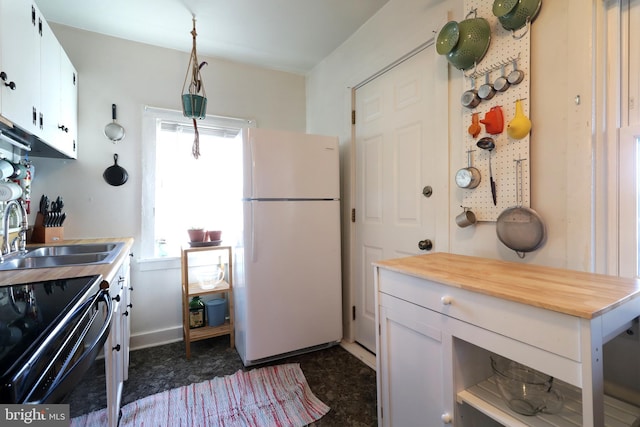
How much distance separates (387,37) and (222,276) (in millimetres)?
2273

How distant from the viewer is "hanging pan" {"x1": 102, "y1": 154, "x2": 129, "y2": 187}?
228cm

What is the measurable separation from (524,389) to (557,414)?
108mm

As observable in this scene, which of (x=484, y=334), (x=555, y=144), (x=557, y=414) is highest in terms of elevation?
(x=555, y=144)

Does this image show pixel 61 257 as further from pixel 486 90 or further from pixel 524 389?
pixel 486 90

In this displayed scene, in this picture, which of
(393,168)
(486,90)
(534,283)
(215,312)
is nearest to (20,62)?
(215,312)

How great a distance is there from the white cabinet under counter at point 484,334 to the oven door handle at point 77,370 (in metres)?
1.01

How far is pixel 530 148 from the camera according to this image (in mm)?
1242

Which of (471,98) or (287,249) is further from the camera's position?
(287,249)

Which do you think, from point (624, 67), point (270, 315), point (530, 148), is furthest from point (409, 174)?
point (270, 315)

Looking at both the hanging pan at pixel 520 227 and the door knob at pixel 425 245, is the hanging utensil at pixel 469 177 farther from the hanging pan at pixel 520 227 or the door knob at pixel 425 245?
the door knob at pixel 425 245

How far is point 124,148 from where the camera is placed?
235cm

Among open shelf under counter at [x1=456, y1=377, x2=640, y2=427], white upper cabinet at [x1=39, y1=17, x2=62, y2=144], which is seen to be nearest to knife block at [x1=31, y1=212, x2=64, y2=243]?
white upper cabinet at [x1=39, y1=17, x2=62, y2=144]

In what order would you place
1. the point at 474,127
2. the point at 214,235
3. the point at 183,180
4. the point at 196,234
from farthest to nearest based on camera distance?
the point at 183,180 < the point at 214,235 < the point at 196,234 < the point at 474,127

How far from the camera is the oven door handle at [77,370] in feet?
1.74
